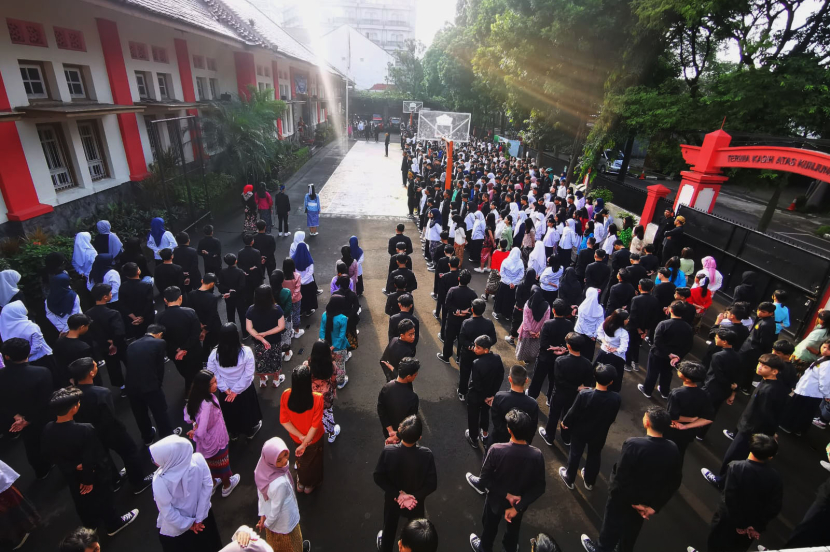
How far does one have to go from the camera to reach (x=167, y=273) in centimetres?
604

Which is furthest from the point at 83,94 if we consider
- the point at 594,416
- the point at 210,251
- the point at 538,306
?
the point at 594,416

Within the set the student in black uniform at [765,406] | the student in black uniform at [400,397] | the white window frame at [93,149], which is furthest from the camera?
the white window frame at [93,149]

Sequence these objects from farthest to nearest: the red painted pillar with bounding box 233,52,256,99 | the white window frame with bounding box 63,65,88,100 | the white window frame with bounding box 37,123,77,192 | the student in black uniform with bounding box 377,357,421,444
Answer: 1. the red painted pillar with bounding box 233,52,256,99
2. the white window frame with bounding box 63,65,88,100
3. the white window frame with bounding box 37,123,77,192
4. the student in black uniform with bounding box 377,357,421,444

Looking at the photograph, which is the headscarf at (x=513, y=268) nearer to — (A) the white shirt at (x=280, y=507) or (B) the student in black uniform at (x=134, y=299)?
Result: (A) the white shirt at (x=280, y=507)

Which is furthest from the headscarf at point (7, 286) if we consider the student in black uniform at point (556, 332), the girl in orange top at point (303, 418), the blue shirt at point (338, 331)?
the student in black uniform at point (556, 332)

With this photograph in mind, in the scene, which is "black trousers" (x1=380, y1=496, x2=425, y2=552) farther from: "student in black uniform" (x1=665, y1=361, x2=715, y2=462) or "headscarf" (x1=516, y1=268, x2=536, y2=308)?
"headscarf" (x1=516, y1=268, x2=536, y2=308)

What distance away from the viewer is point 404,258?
6.29 metres

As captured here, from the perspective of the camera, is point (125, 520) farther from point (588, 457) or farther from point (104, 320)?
point (588, 457)

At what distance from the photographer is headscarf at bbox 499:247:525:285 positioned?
22.6ft

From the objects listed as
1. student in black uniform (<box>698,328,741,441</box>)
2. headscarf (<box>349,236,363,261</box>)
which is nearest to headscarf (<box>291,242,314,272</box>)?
headscarf (<box>349,236,363,261</box>)

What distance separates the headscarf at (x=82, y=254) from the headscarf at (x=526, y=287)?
6.73 m

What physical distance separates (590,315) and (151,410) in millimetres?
5222

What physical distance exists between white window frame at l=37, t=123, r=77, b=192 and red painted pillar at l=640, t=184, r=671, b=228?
43.1 ft

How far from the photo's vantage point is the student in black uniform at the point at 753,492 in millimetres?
3104
